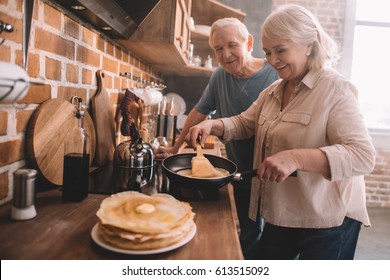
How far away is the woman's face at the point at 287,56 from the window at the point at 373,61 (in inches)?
114

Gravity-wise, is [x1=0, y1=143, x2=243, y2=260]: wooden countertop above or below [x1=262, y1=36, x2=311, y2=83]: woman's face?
below

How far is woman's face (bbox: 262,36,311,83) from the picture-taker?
1.09 metres

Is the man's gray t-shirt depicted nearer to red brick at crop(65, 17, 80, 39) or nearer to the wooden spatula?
the wooden spatula

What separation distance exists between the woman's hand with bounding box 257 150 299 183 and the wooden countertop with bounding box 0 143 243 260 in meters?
0.15

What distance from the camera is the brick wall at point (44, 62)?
31.9 inches

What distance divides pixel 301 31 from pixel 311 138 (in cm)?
37

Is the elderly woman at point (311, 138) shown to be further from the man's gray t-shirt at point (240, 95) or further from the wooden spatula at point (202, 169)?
the man's gray t-shirt at point (240, 95)

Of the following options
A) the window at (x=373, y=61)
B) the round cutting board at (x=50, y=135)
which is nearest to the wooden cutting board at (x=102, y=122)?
the round cutting board at (x=50, y=135)

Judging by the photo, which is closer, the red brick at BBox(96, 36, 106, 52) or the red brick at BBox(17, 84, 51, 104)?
the red brick at BBox(17, 84, 51, 104)

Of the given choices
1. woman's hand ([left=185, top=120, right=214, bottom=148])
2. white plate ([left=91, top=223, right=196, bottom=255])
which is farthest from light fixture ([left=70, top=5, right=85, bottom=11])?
white plate ([left=91, top=223, right=196, bottom=255])

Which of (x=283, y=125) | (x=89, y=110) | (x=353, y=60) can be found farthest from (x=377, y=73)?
(x=89, y=110)

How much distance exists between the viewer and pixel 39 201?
88cm

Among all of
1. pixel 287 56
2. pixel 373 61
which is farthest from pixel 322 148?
pixel 373 61
